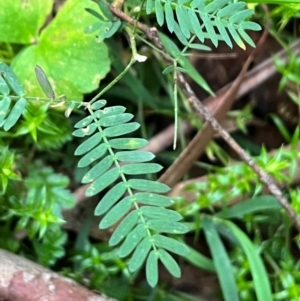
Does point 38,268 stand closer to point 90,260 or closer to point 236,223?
point 90,260

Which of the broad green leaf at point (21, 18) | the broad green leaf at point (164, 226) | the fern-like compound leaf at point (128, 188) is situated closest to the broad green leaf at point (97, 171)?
the fern-like compound leaf at point (128, 188)

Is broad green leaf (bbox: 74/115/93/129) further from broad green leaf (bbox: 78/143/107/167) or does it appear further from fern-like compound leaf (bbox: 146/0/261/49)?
fern-like compound leaf (bbox: 146/0/261/49)

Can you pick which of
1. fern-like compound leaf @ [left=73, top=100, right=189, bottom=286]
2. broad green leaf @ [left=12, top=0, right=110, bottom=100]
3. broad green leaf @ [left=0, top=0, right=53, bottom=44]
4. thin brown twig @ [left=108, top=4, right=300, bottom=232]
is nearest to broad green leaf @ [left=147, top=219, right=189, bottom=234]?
fern-like compound leaf @ [left=73, top=100, right=189, bottom=286]

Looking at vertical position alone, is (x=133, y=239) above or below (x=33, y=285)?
above

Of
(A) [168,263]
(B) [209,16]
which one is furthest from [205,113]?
(A) [168,263]

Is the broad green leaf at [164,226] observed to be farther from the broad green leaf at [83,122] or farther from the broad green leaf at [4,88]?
the broad green leaf at [4,88]

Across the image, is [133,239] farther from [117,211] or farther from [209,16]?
[209,16]

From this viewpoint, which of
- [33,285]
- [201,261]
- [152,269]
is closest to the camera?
[152,269]
